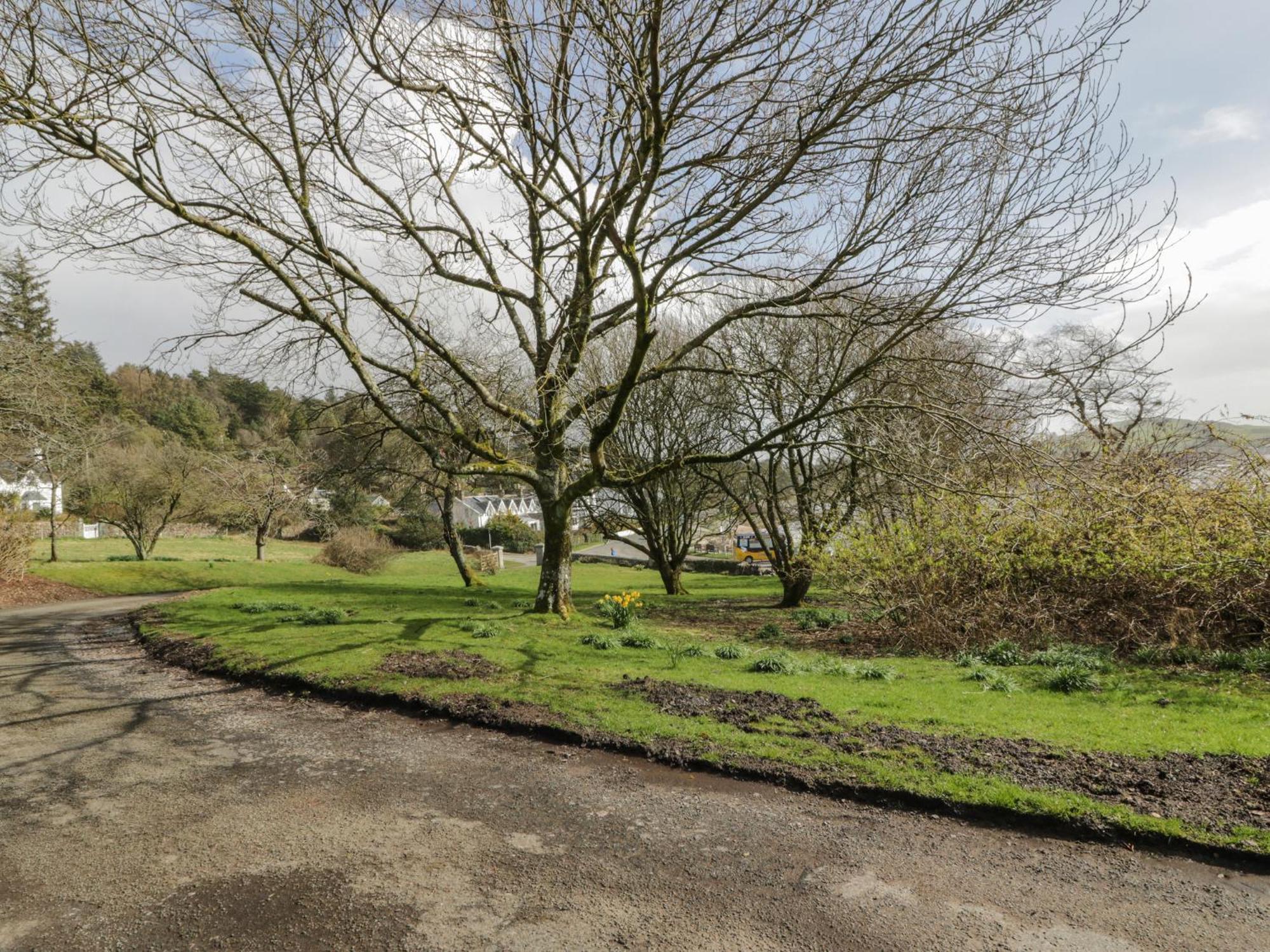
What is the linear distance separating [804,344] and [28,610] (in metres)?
20.0

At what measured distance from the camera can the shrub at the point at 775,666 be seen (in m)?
8.04

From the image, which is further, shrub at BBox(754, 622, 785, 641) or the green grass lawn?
the green grass lawn

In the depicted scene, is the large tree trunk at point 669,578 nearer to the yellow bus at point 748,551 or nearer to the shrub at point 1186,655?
the yellow bus at point 748,551

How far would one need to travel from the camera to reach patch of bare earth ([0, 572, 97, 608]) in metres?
17.8

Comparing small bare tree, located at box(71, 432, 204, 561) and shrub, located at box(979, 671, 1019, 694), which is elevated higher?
small bare tree, located at box(71, 432, 204, 561)

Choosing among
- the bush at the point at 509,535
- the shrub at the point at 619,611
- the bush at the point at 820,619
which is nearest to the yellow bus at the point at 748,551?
the bush at the point at 509,535

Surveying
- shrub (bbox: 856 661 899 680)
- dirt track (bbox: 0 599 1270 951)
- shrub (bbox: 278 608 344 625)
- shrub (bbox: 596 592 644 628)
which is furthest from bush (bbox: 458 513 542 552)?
dirt track (bbox: 0 599 1270 951)

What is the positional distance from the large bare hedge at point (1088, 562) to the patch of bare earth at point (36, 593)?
21355 mm

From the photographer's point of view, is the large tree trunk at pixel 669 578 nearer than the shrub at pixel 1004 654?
No

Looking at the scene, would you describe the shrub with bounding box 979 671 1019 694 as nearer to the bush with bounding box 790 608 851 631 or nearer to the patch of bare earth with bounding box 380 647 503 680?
the bush with bounding box 790 608 851 631

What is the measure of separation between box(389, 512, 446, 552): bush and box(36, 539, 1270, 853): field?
29402 millimetres

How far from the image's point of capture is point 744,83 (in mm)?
7469

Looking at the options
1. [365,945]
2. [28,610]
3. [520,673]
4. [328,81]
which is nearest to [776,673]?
[520,673]

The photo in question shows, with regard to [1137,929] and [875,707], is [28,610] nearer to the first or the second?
[875,707]
